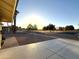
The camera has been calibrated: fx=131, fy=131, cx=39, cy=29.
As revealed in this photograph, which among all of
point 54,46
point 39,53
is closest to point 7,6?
point 39,53

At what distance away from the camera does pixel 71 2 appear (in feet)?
76.7

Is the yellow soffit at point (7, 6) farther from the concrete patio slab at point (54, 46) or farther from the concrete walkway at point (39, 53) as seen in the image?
the concrete patio slab at point (54, 46)

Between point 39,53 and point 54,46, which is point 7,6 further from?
point 54,46

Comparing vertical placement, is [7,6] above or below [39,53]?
above

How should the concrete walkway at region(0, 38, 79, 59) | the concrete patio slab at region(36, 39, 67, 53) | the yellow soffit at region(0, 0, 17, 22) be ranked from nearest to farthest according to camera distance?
the yellow soffit at region(0, 0, 17, 22)
the concrete walkway at region(0, 38, 79, 59)
the concrete patio slab at region(36, 39, 67, 53)

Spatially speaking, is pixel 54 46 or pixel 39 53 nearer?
pixel 39 53

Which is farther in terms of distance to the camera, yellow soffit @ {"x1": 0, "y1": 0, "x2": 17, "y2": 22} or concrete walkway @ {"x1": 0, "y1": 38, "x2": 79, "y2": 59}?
concrete walkway @ {"x1": 0, "y1": 38, "x2": 79, "y2": 59}

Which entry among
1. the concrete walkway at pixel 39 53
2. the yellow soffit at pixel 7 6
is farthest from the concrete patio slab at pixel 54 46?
the yellow soffit at pixel 7 6

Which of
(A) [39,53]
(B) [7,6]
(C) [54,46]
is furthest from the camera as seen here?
(C) [54,46]

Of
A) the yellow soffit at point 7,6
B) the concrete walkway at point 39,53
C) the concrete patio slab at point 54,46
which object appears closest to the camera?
the yellow soffit at point 7,6

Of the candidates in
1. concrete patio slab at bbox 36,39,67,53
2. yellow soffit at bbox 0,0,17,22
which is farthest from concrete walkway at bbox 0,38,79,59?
yellow soffit at bbox 0,0,17,22

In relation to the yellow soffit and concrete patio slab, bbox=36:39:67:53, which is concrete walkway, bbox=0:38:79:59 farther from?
the yellow soffit

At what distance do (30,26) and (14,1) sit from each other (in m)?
71.7

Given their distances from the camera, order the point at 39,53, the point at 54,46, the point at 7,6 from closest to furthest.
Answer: the point at 7,6 < the point at 39,53 < the point at 54,46
